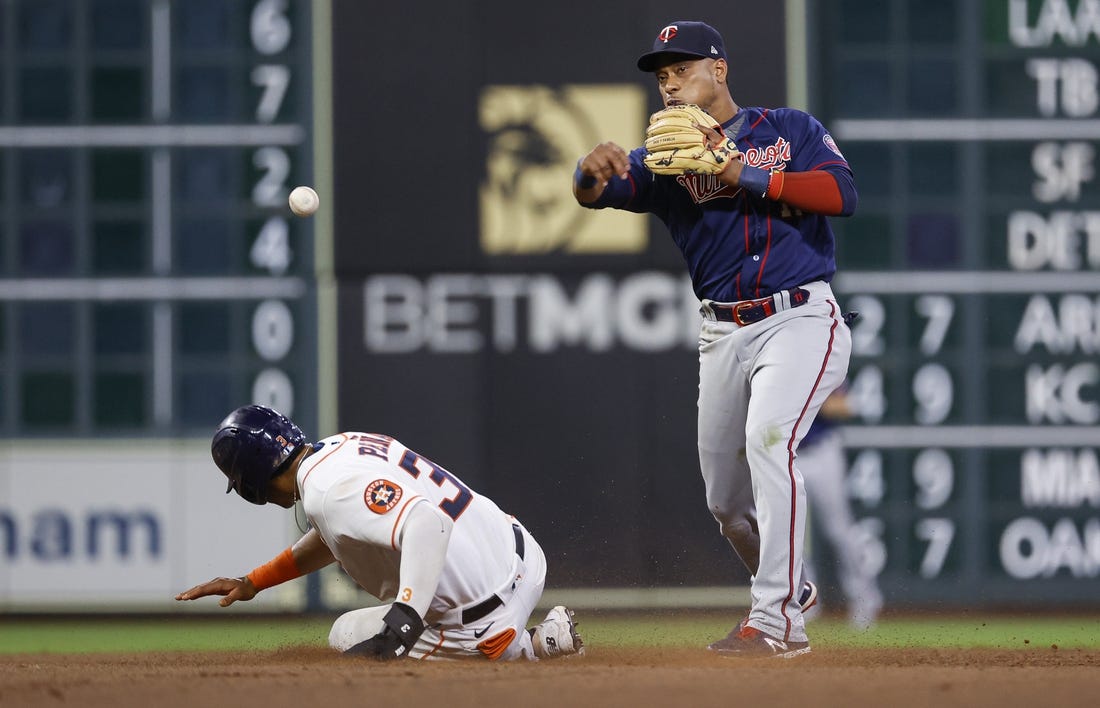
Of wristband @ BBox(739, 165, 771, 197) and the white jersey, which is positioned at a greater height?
wristband @ BBox(739, 165, 771, 197)

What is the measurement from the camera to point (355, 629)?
4.48 m

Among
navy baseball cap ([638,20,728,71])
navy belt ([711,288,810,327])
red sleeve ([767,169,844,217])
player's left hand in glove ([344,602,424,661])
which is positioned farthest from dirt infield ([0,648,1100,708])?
navy baseball cap ([638,20,728,71])

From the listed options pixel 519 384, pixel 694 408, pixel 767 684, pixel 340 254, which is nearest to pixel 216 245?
pixel 340 254

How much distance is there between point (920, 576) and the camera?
6996mm

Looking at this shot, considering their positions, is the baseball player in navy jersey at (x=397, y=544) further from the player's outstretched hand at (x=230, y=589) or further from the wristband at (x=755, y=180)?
the wristband at (x=755, y=180)


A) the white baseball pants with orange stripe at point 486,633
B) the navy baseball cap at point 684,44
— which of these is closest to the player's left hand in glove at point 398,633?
the white baseball pants with orange stripe at point 486,633

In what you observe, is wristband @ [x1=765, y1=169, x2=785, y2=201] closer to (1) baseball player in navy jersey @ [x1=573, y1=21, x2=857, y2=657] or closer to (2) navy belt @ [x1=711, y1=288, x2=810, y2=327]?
(1) baseball player in navy jersey @ [x1=573, y1=21, x2=857, y2=657]

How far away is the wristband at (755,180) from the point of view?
419cm

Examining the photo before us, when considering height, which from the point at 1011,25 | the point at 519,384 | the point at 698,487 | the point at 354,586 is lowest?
the point at 354,586

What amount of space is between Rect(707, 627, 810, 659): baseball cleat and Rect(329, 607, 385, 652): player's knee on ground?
0.98m

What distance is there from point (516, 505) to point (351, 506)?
303 centimetres

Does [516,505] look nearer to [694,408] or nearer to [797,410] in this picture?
[694,408]

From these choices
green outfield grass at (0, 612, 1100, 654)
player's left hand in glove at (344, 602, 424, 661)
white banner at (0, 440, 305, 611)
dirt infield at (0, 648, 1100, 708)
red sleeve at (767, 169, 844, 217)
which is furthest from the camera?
white banner at (0, 440, 305, 611)

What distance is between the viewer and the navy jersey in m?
4.30
